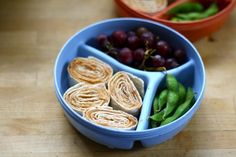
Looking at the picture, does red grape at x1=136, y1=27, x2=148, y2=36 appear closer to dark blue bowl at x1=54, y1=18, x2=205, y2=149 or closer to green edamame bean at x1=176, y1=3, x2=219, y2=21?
dark blue bowl at x1=54, y1=18, x2=205, y2=149

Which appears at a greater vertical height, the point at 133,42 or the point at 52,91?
the point at 133,42

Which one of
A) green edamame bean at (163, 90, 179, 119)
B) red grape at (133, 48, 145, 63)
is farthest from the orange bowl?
green edamame bean at (163, 90, 179, 119)

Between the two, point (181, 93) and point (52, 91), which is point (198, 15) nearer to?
point (181, 93)

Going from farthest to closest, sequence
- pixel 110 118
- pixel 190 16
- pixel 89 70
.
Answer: pixel 190 16 < pixel 89 70 < pixel 110 118

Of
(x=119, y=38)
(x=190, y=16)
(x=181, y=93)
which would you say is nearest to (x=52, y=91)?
(x=119, y=38)

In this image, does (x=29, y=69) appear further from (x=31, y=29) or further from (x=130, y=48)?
(x=130, y=48)

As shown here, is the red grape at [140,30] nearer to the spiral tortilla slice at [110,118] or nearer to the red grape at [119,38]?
the red grape at [119,38]

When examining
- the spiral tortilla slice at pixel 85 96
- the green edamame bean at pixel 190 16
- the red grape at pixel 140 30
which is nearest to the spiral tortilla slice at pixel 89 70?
the spiral tortilla slice at pixel 85 96
